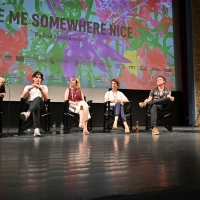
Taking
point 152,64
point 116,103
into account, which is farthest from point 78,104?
point 152,64

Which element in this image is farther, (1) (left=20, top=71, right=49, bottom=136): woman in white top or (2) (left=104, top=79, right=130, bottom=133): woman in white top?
(2) (left=104, top=79, right=130, bottom=133): woman in white top

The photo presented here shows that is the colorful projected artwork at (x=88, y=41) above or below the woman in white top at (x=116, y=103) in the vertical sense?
above

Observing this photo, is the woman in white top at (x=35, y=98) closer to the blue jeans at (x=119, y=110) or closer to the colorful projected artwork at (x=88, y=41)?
the colorful projected artwork at (x=88, y=41)

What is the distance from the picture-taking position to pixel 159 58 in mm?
5539

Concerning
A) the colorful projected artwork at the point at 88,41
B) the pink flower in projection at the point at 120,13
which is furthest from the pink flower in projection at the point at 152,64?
the pink flower in projection at the point at 120,13

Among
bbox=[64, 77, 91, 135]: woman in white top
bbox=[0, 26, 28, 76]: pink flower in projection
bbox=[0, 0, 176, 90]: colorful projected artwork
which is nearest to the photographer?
bbox=[64, 77, 91, 135]: woman in white top

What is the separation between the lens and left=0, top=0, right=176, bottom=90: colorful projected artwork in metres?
4.53

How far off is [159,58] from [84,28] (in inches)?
65.6

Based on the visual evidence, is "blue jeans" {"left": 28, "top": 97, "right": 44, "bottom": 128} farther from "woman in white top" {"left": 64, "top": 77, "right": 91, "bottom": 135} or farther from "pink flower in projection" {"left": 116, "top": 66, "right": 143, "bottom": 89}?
"pink flower in projection" {"left": 116, "top": 66, "right": 143, "bottom": 89}

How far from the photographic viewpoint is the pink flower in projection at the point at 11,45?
4.40 m

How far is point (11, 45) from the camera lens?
446cm

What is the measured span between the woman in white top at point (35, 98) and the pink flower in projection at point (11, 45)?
1.06 meters

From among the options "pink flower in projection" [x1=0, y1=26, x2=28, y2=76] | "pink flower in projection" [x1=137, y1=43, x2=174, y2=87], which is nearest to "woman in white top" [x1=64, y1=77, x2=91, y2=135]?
"pink flower in projection" [x1=0, y1=26, x2=28, y2=76]

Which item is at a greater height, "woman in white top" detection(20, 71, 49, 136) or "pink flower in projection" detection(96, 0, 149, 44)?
"pink flower in projection" detection(96, 0, 149, 44)
